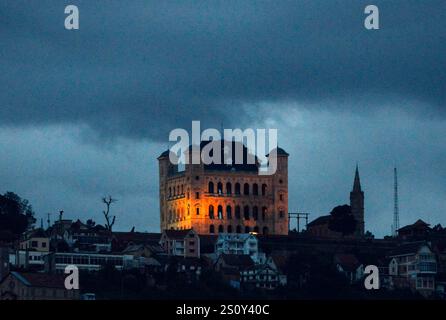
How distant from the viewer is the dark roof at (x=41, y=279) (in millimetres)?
190500

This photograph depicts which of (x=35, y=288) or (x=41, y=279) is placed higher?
(x=41, y=279)

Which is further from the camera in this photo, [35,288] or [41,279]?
[41,279]

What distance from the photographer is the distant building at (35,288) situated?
189 metres

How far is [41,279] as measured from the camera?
19212 centimetres

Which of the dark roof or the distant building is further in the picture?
the dark roof

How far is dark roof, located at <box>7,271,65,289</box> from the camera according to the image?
190500 mm

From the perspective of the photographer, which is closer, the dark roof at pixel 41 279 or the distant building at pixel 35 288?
the distant building at pixel 35 288

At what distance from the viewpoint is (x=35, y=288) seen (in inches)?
7456

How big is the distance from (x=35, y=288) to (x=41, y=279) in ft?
9.30
